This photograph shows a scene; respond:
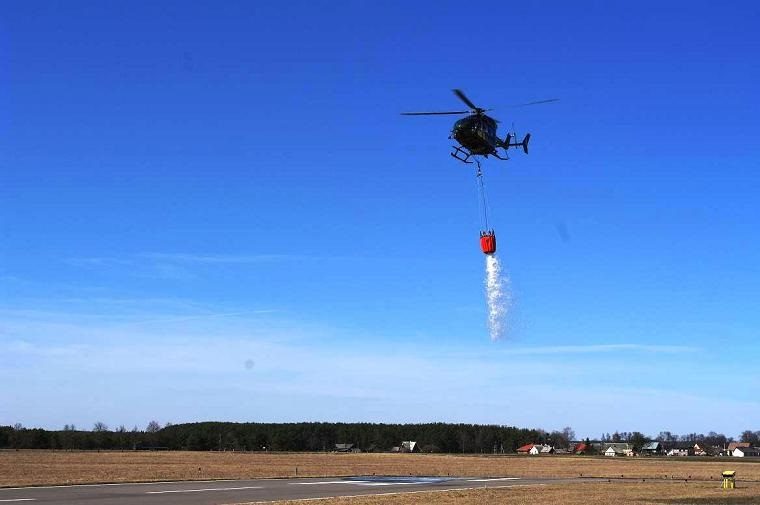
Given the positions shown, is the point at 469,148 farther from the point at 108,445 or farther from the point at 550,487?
the point at 108,445

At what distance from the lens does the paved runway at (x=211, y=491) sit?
39.6 metres

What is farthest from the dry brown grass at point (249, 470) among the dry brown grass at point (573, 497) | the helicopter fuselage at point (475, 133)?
the helicopter fuselage at point (475, 133)

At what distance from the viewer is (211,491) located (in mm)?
46562

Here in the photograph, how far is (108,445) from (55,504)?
158002 mm

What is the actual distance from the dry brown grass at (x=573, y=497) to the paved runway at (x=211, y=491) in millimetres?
3834

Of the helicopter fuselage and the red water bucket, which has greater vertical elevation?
the helicopter fuselage

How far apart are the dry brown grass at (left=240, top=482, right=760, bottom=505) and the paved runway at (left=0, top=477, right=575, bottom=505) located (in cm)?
383

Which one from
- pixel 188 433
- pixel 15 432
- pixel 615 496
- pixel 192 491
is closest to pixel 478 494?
pixel 615 496

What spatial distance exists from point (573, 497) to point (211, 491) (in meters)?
20.8

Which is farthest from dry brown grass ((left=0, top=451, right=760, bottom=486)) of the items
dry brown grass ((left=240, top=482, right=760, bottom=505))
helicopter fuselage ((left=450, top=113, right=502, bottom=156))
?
helicopter fuselage ((left=450, top=113, right=502, bottom=156))

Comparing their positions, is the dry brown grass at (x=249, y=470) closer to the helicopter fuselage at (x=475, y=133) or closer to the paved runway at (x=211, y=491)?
the paved runway at (x=211, y=491)

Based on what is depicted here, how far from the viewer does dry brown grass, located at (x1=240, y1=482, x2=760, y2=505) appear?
4069 centimetres

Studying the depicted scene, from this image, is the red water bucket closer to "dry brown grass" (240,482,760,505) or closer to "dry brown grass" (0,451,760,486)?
"dry brown grass" (240,482,760,505)

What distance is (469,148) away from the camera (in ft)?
162
